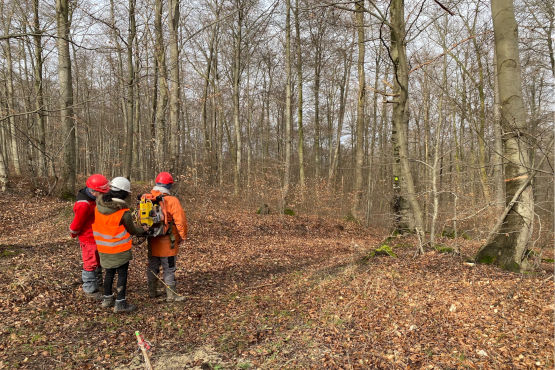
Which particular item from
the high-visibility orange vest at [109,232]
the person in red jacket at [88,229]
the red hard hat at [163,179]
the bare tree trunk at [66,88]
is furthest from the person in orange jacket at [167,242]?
the bare tree trunk at [66,88]

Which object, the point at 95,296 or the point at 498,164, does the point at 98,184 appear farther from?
the point at 498,164

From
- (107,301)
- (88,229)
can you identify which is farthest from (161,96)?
(107,301)

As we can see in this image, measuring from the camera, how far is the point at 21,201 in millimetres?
11969

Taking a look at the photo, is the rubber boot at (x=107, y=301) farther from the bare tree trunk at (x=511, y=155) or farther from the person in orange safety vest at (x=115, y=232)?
the bare tree trunk at (x=511, y=155)

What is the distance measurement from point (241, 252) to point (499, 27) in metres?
7.59

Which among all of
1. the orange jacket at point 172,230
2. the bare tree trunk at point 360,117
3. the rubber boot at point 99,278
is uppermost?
the bare tree trunk at point 360,117

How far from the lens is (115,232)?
4.34m

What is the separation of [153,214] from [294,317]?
100 inches

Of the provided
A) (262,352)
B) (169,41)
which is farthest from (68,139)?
(262,352)

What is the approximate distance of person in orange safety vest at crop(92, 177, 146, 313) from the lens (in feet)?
14.1

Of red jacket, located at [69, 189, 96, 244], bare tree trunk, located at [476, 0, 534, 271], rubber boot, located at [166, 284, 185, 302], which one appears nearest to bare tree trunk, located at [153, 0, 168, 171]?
red jacket, located at [69, 189, 96, 244]

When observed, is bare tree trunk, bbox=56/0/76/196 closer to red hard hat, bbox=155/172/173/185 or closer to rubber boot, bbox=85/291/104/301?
red hard hat, bbox=155/172/173/185

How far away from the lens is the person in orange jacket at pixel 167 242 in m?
4.93

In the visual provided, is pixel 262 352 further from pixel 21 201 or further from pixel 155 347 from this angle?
pixel 21 201
